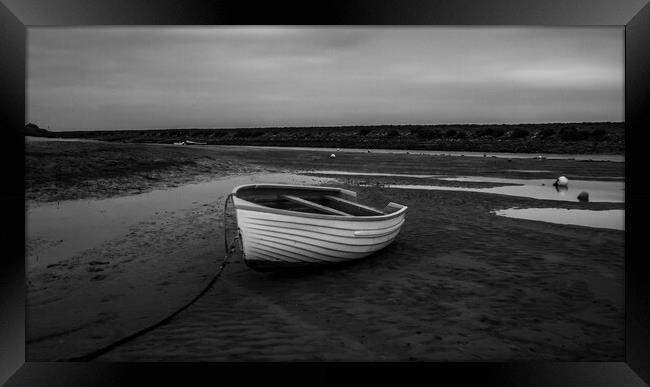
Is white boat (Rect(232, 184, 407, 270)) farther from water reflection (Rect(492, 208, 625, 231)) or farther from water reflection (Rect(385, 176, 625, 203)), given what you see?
water reflection (Rect(385, 176, 625, 203))

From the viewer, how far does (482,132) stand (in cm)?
4828

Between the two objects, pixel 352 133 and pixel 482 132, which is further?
pixel 352 133

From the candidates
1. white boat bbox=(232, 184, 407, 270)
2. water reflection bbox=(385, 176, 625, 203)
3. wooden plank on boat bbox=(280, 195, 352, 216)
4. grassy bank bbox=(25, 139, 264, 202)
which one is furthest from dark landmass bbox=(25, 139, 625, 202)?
white boat bbox=(232, 184, 407, 270)

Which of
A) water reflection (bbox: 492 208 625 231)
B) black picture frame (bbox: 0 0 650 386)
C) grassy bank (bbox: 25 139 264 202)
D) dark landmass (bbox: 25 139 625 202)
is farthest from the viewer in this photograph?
dark landmass (bbox: 25 139 625 202)

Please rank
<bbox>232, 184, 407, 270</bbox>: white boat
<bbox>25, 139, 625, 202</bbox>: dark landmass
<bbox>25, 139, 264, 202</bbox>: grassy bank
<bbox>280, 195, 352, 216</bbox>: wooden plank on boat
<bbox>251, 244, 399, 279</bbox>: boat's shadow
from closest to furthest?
<bbox>232, 184, 407, 270</bbox>: white boat
<bbox>251, 244, 399, 279</bbox>: boat's shadow
<bbox>280, 195, 352, 216</bbox>: wooden plank on boat
<bbox>25, 139, 264, 202</bbox>: grassy bank
<bbox>25, 139, 625, 202</bbox>: dark landmass

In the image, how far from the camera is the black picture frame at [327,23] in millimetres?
4949

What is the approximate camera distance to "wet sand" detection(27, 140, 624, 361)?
16.5 feet

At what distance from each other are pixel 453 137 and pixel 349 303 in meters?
45.4

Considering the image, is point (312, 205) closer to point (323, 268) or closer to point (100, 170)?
point (323, 268)

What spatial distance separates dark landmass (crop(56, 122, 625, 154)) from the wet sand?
22.2 meters
